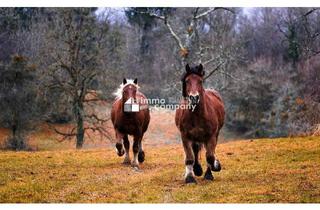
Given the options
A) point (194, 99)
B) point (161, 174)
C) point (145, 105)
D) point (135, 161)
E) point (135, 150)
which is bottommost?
point (161, 174)

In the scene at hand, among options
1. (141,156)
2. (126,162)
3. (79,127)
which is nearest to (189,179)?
(141,156)

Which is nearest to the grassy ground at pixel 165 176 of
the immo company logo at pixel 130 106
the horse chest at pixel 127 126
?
the horse chest at pixel 127 126

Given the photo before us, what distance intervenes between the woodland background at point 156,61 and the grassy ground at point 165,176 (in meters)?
1.47

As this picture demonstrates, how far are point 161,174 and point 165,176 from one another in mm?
314

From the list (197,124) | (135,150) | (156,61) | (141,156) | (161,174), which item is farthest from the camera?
(156,61)

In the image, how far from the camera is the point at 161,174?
1142 centimetres

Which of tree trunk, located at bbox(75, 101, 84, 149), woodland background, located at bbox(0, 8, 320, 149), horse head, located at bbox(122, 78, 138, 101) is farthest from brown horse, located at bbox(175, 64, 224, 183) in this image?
tree trunk, located at bbox(75, 101, 84, 149)

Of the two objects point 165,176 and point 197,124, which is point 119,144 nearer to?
point 165,176

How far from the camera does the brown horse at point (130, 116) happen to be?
12297 mm

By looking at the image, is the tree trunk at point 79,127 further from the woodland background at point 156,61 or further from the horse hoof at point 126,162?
the horse hoof at point 126,162

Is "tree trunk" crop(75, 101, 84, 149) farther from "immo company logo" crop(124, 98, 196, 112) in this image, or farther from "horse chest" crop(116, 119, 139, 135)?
"horse chest" crop(116, 119, 139, 135)

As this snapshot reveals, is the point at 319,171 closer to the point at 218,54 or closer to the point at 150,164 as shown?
the point at 150,164

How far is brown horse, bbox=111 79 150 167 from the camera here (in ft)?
40.3

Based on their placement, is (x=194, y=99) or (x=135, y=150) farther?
(x=135, y=150)
